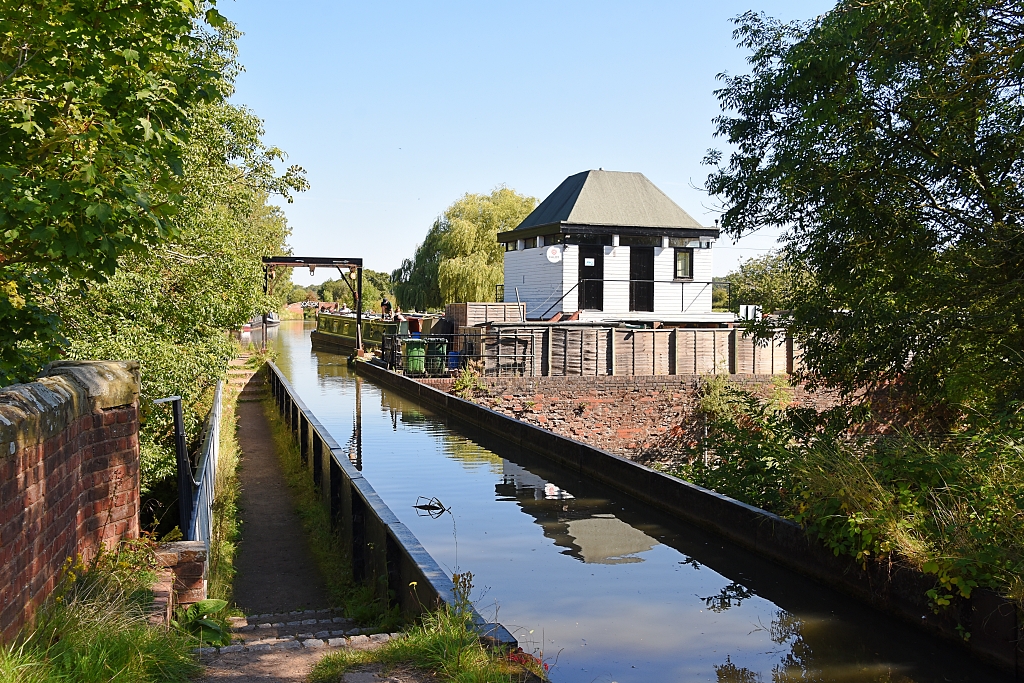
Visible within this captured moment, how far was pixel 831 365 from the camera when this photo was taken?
13.6 m

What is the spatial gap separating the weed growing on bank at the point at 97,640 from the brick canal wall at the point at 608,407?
1979 cm

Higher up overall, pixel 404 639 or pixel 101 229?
pixel 101 229

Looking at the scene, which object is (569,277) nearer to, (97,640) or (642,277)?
(642,277)

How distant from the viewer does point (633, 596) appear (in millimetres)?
8539

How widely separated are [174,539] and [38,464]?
9.51 feet

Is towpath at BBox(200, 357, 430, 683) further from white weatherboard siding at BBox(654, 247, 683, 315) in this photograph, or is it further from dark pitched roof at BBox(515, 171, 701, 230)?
white weatherboard siding at BBox(654, 247, 683, 315)

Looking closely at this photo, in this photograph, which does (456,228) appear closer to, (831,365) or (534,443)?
(534,443)

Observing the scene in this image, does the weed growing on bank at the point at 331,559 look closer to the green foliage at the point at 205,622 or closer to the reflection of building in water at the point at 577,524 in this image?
the green foliage at the point at 205,622

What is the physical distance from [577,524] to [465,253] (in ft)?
137

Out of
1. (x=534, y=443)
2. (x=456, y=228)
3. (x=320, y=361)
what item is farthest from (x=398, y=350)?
(x=456, y=228)

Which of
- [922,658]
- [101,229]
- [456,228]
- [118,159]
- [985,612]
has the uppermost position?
[456,228]

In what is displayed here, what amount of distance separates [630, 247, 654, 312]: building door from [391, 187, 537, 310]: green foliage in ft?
52.1

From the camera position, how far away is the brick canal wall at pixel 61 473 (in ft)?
13.9

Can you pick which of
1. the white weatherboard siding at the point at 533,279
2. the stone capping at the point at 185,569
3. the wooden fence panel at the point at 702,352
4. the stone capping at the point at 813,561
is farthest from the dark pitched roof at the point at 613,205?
the stone capping at the point at 185,569
